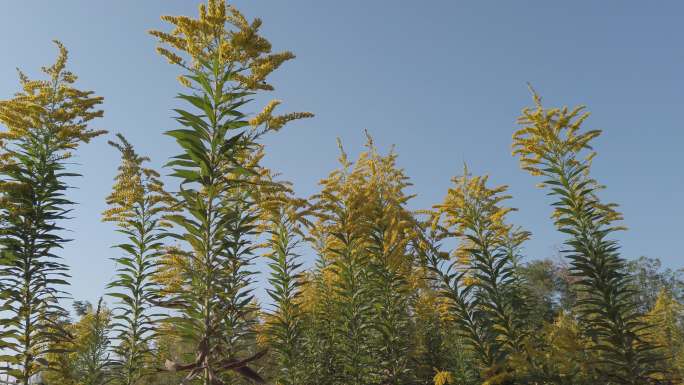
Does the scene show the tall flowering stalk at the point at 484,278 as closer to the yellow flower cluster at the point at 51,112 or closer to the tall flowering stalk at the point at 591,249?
the tall flowering stalk at the point at 591,249

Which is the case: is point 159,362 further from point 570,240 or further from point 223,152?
point 570,240

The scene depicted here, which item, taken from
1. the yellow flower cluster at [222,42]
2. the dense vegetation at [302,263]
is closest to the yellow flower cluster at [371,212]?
the dense vegetation at [302,263]

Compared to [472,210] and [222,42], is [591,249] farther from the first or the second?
[222,42]

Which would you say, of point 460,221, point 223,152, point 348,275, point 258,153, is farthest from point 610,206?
point 223,152

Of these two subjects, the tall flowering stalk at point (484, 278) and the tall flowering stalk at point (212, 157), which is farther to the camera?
the tall flowering stalk at point (484, 278)

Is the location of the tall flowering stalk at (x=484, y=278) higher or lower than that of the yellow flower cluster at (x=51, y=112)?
lower

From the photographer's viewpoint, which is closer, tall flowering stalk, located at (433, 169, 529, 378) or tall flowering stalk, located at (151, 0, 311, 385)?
tall flowering stalk, located at (151, 0, 311, 385)

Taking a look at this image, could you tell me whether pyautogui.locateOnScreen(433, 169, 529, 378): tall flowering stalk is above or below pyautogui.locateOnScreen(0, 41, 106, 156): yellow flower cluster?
below

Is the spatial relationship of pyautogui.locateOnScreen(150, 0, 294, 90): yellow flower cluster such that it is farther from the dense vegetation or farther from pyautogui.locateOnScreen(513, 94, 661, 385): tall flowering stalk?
pyautogui.locateOnScreen(513, 94, 661, 385): tall flowering stalk

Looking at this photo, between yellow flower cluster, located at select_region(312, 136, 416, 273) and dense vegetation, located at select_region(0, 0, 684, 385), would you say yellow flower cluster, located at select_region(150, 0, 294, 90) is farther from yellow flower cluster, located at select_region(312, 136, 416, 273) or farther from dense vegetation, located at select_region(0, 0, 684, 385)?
yellow flower cluster, located at select_region(312, 136, 416, 273)

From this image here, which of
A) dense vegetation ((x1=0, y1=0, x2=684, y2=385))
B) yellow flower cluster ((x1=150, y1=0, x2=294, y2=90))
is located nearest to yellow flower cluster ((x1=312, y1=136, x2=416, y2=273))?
dense vegetation ((x1=0, y1=0, x2=684, y2=385))

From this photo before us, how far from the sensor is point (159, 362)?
28.1ft

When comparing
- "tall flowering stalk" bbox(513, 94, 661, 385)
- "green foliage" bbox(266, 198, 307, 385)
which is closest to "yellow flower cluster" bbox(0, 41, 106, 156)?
"green foliage" bbox(266, 198, 307, 385)

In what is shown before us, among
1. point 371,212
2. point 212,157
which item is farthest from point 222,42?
point 371,212
